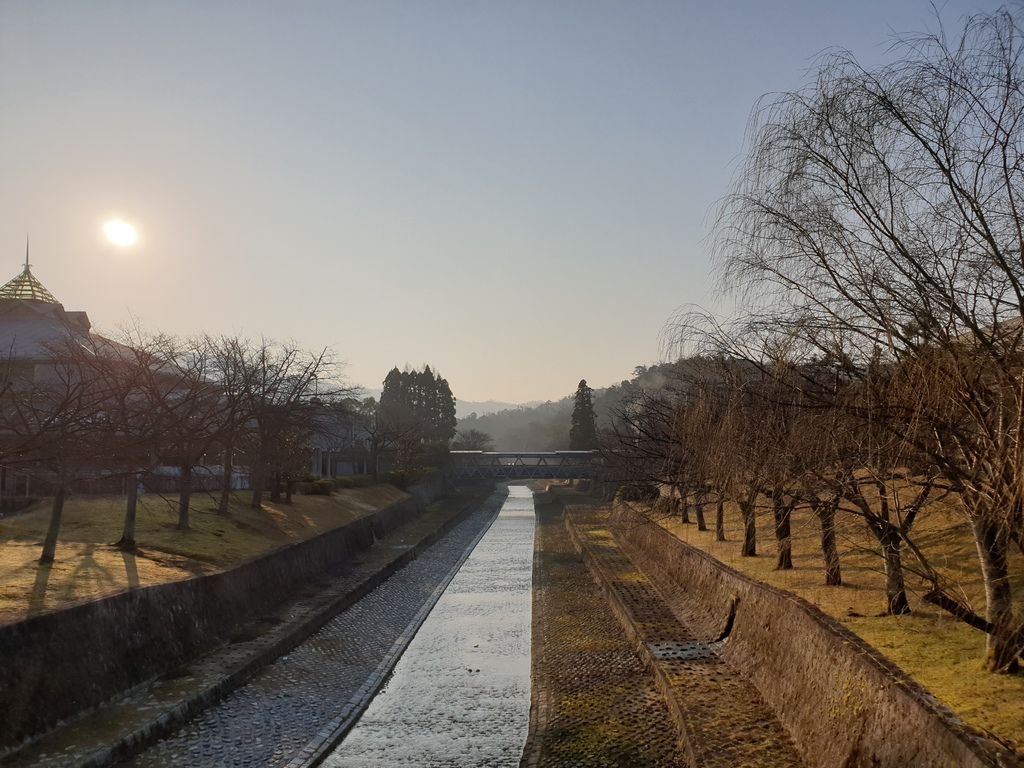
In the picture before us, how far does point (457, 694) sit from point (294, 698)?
2963 millimetres

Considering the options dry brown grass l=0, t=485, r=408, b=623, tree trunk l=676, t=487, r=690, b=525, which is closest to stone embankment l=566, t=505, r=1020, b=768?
tree trunk l=676, t=487, r=690, b=525

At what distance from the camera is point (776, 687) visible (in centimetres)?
1173

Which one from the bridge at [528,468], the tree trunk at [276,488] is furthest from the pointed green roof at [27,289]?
the bridge at [528,468]

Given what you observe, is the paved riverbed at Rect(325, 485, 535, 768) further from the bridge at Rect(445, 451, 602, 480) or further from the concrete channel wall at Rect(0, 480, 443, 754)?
the bridge at Rect(445, 451, 602, 480)

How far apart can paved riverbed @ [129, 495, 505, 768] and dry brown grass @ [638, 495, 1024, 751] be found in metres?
8.13

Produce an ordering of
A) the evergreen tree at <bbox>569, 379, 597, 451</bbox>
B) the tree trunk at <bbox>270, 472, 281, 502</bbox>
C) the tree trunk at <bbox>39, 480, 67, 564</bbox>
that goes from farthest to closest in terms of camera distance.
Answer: the evergreen tree at <bbox>569, 379, 597, 451</bbox> → the tree trunk at <bbox>270, 472, 281, 502</bbox> → the tree trunk at <bbox>39, 480, 67, 564</bbox>

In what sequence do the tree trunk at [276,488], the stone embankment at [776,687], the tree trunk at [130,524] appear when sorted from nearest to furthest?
1. the stone embankment at [776,687]
2. the tree trunk at [130,524]
3. the tree trunk at [276,488]

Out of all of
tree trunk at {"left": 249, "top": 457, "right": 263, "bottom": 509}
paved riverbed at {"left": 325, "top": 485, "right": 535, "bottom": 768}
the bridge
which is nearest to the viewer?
paved riverbed at {"left": 325, "top": 485, "right": 535, "bottom": 768}

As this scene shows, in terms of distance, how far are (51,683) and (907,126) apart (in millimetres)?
12664

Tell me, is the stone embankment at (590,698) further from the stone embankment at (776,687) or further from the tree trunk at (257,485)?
the tree trunk at (257,485)

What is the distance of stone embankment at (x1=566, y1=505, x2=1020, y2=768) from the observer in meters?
7.22

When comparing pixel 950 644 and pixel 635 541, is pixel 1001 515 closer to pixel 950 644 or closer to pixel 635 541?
pixel 950 644

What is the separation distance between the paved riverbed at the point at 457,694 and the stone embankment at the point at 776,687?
8.62 feet

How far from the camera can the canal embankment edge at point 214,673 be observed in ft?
36.4
